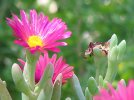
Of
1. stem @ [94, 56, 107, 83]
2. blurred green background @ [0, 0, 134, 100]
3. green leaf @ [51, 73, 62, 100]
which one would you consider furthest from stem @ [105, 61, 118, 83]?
blurred green background @ [0, 0, 134, 100]

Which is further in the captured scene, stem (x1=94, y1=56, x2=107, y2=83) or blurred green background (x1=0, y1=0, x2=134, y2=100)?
blurred green background (x1=0, y1=0, x2=134, y2=100)

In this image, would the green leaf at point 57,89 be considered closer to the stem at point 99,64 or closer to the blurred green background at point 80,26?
the stem at point 99,64

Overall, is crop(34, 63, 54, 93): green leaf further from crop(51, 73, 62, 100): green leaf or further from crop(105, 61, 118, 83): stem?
crop(105, 61, 118, 83): stem

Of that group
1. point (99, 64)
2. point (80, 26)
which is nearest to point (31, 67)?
point (99, 64)

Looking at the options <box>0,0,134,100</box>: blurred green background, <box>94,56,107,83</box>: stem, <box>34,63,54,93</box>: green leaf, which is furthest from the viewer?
<box>0,0,134,100</box>: blurred green background

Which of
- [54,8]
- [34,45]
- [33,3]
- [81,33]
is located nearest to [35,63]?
[34,45]

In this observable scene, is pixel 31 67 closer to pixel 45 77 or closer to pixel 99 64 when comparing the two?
pixel 45 77

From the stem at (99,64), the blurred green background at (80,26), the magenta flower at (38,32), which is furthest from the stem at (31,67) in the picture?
the blurred green background at (80,26)
